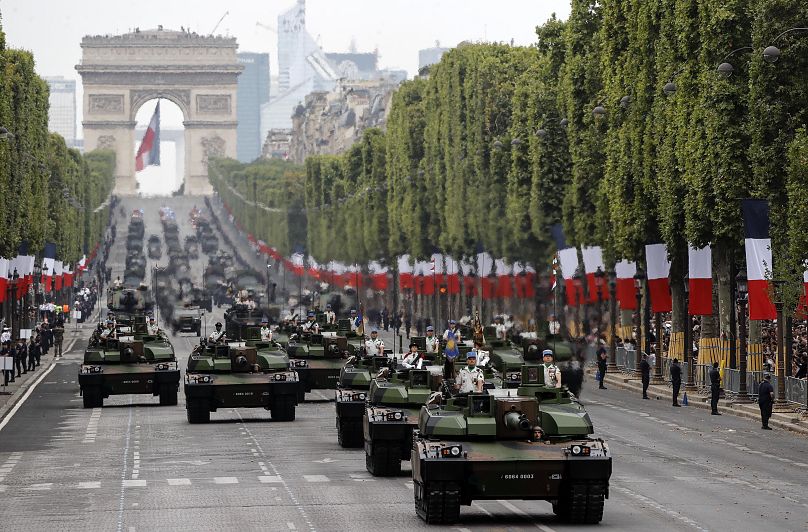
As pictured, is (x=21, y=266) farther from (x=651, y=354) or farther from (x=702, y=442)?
(x=702, y=442)

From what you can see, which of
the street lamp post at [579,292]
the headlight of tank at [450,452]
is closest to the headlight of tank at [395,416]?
the headlight of tank at [450,452]

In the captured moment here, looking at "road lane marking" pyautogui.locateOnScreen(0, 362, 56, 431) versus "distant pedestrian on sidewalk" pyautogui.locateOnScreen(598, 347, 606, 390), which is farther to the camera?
"distant pedestrian on sidewalk" pyautogui.locateOnScreen(598, 347, 606, 390)

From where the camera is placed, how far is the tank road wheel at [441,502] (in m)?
27.8

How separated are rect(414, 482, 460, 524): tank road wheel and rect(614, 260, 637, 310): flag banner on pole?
156ft

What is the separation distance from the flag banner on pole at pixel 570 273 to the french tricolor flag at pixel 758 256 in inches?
1089

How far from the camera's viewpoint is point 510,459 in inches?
1090

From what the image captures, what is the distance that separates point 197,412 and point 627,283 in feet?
91.9

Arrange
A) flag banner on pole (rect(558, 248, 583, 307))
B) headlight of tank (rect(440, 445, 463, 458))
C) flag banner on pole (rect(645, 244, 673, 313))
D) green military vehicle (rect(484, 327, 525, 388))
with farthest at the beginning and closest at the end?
flag banner on pole (rect(558, 248, 583, 307))
flag banner on pole (rect(645, 244, 673, 313))
green military vehicle (rect(484, 327, 525, 388))
headlight of tank (rect(440, 445, 463, 458))

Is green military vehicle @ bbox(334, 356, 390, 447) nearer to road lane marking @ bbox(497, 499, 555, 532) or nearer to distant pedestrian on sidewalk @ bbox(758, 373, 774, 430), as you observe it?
distant pedestrian on sidewalk @ bbox(758, 373, 774, 430)

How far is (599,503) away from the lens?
1102 inches

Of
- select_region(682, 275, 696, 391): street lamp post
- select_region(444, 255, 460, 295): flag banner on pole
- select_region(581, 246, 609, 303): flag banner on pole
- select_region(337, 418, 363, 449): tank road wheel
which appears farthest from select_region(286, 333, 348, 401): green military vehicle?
select_region(444, 255, 460, 295): flag banner on pole

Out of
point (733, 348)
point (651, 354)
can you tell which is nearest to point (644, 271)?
point (651, 354)

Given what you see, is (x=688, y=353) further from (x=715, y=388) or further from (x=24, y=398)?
(x=24, y=398)

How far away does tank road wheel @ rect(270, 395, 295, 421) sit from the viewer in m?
52.0
